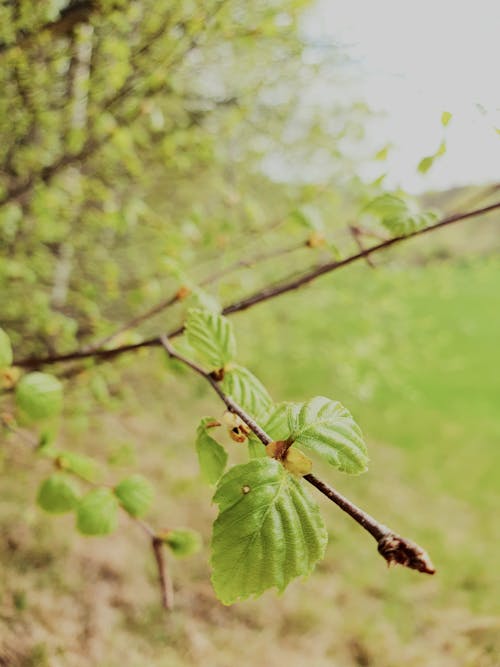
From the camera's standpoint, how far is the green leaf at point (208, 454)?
2.55 ft

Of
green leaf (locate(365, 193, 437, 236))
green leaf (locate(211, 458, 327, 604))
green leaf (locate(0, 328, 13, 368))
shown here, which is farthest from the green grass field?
green leaf (locate(211, 458, 327, 604))

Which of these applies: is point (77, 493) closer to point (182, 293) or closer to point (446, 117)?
point (182, 293)

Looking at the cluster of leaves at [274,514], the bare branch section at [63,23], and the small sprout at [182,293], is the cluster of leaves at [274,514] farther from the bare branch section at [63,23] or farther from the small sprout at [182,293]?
the bare branch section at [63,23]

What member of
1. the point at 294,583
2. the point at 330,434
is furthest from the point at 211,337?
the point at 294,583

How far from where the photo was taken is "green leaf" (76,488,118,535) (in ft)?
3.54

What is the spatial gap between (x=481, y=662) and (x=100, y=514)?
14.8ft

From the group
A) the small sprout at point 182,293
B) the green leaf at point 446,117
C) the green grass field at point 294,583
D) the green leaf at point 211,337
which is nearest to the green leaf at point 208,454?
the green leaf at point 211,337

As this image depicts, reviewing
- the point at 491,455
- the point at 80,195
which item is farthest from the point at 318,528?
the point at 491,455

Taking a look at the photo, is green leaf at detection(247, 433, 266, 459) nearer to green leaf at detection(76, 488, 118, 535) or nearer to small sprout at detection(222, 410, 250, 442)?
small sprout at detection(222, 410, 250, 442)

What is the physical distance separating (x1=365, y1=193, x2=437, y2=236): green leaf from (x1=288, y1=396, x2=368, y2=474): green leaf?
0.49 m

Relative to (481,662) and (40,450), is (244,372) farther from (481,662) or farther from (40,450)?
(481,662)

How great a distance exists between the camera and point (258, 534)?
0.56 m

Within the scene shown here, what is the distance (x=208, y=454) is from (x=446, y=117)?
715 mm

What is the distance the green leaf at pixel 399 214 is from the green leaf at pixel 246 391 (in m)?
0.44
